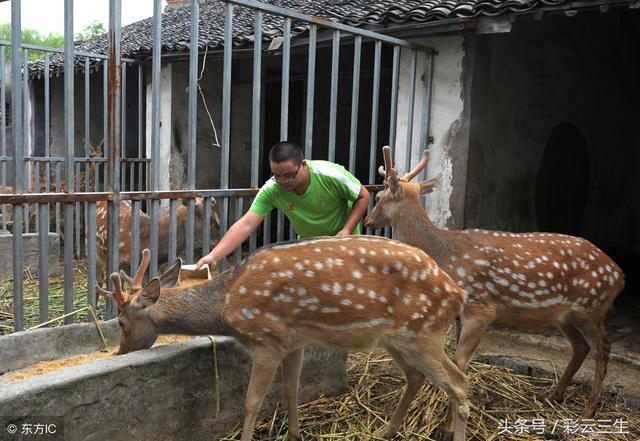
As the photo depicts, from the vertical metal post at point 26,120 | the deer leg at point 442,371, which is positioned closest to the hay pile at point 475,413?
the deer leg at point 442,371

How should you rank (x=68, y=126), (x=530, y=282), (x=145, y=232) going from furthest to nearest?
(x=145, y=232)
(x=530, y=282)
(x=68, y=126)

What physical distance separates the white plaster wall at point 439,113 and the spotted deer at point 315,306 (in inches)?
131

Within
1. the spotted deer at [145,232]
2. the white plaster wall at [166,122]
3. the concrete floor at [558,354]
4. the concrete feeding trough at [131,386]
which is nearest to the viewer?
the concrete feeding trough at [131,386]

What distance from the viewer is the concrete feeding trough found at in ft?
10.6

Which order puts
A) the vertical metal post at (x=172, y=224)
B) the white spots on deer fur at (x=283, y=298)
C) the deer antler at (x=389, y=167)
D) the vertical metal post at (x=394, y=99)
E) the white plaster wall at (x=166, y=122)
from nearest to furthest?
the white spots on deer fur at (x=283, y=298) < the vertical metal post at (x=172, y=224) < the deer antler at (x=389, y=167) < the vertical metal post at (x=394, y=99) < the white plaster wall at (x=166, y=122)

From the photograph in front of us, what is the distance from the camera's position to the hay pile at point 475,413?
4.33 meters

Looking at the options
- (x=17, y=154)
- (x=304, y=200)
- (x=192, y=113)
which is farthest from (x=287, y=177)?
(x=17, y=154)

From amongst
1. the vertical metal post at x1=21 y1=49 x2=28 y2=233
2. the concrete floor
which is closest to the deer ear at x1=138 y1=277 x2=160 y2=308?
the concrete floor

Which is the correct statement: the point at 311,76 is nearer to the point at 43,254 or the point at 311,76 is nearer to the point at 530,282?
the point at 530,282

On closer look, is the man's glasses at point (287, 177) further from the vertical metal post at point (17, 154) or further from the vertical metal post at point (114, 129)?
the vertical metal post at point (17, 154)

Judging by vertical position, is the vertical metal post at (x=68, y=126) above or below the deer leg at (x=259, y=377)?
above

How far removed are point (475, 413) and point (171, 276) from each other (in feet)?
7.41

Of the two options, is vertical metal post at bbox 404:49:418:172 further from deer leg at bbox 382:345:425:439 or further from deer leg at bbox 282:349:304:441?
deer leg at bbox 282:349:304:441

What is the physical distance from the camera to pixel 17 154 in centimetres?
418
